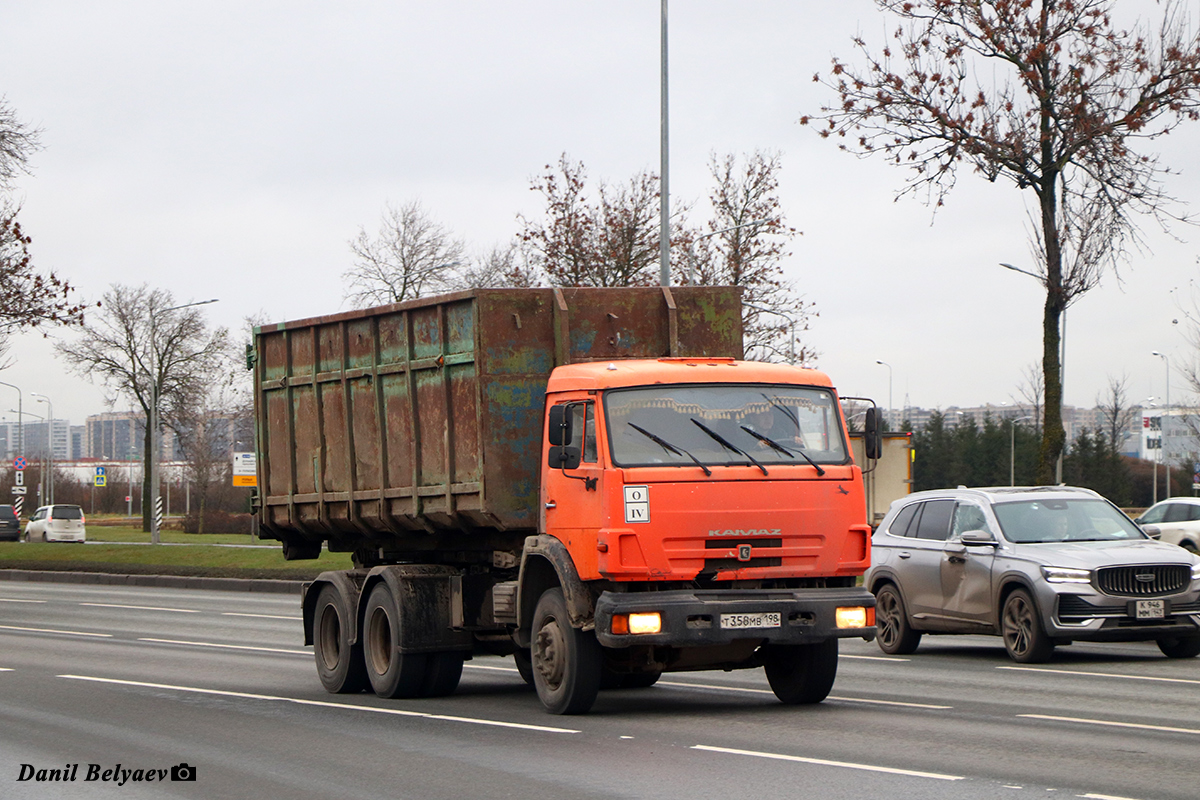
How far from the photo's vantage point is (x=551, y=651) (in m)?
11.5

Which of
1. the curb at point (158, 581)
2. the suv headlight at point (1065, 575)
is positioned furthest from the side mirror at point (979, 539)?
the curb at point (158, 581)

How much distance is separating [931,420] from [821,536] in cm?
9746

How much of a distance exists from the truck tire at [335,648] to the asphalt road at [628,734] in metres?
0.33

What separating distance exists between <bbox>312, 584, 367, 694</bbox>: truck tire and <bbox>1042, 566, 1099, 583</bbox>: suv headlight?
21.2 ft

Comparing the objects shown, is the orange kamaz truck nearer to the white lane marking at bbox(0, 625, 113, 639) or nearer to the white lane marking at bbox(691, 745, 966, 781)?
the white lane marking at bbox(691, 745, 966, 781)

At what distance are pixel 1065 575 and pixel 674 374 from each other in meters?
5.70

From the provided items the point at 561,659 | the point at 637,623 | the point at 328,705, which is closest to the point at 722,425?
the point at 637,623

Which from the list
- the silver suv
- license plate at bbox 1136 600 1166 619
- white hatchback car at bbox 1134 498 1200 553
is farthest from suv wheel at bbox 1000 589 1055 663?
white hatchback car at bbox 1134 498 1200 553

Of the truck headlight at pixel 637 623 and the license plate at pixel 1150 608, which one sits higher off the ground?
the truck headlight at pixel 637 623

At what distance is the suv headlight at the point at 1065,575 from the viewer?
15.1 m

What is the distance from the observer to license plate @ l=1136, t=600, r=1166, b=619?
1496 centimetres

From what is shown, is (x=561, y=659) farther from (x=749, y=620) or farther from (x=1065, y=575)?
(x=1065, y=575)

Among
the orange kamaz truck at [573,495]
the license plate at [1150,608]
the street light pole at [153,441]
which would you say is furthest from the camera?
the street light pole at [153,441]

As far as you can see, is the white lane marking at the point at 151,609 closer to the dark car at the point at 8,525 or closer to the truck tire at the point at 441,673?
the truck tire at the point at 441,673
